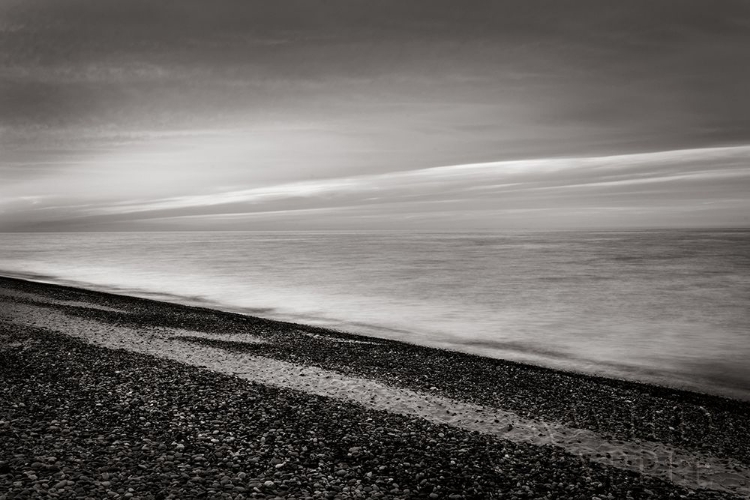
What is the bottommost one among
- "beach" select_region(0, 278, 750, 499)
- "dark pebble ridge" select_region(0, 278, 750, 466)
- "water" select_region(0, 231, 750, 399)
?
"water" select_region(0, 231, 750, 399)

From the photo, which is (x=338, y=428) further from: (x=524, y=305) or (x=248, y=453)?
(x=524, y=305)

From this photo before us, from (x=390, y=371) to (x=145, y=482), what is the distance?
6.66 m

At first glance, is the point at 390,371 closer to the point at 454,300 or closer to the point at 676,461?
the point at 676,461

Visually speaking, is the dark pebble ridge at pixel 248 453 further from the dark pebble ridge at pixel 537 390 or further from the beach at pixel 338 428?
the dark pebble ridge at pixel 537 390

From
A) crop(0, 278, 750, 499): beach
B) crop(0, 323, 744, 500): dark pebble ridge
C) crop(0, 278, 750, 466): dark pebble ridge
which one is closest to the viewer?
crop(0, 323, 744, 500): dark pebble ridge

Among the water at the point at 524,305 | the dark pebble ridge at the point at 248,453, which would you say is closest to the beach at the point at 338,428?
the dark pebble ridge at the point at 248,453

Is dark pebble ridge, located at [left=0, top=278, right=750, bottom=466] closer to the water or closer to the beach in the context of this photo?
the beach

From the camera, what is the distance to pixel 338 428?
7734mm

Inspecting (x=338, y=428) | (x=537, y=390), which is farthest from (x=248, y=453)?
(x=537, y=390)

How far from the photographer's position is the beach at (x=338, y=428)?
6.05m

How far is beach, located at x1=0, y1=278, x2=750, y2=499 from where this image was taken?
6.05 m

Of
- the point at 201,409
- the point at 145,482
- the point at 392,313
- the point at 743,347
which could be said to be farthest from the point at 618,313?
the point at 145,482

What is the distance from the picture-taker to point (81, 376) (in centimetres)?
1009

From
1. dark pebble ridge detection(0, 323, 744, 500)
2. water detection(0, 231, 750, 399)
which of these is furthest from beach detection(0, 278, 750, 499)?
water detection(0, 231, 750, 399)
